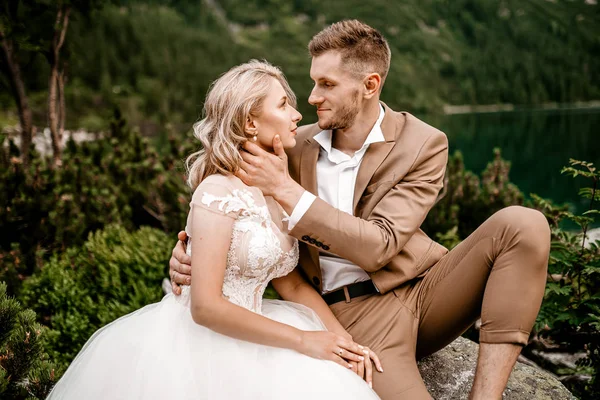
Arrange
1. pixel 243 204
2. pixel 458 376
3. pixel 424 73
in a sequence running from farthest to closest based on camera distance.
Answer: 1. pixel 424 73
2. pixel 458 376
3. pixel 243 204

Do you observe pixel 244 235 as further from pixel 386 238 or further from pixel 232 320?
pixel 386 238

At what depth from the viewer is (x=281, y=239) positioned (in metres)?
2.73

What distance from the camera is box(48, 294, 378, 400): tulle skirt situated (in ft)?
7.16

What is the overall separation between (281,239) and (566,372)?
260cm

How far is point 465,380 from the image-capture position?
9.46ft

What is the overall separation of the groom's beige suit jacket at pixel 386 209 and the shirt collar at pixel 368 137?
0.09ft

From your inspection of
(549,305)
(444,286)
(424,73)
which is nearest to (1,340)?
(444,286)

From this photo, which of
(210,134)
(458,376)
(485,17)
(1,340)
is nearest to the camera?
(1,340)

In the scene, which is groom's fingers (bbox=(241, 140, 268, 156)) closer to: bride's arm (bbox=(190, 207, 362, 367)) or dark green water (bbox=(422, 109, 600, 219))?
bride's arm (bbox=(190, 207, 362, 367))

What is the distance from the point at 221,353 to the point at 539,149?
4473 cm

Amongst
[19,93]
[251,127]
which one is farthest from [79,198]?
[251,127]

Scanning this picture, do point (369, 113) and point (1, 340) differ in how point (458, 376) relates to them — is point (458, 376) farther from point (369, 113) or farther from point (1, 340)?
point (1, 340)

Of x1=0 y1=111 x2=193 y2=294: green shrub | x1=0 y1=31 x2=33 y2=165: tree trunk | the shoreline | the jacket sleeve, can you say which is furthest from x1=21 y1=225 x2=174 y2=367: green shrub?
the shoreline

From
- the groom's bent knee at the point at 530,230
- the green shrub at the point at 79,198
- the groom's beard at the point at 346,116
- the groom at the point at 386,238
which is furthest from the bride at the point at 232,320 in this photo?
the green shrub at the point at 79,198
